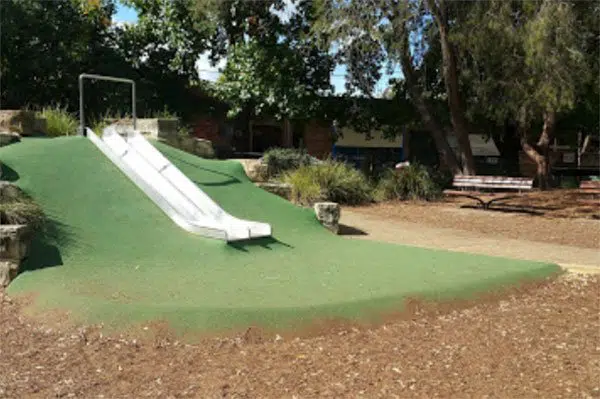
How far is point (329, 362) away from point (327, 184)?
9573mm

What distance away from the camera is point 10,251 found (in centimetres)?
604

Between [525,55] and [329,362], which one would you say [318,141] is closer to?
[525,55]

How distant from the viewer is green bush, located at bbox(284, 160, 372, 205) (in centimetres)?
1319

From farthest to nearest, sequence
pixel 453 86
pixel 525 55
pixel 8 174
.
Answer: pixel 453 86, pixel 525 55, pixel 8 174

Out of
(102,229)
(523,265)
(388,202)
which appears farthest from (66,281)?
(388,202)

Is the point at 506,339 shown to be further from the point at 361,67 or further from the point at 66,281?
the point at 361,67

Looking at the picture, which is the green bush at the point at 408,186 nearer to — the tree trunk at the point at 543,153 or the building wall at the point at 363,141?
the tree trunk at the point at 543,153

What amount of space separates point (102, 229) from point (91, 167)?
1.82 metres

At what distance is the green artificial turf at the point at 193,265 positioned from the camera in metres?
5.26

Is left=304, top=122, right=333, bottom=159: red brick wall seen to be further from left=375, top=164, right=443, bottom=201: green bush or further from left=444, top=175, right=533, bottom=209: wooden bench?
left=444, top=175, right=533, bottom=209: wooden bench

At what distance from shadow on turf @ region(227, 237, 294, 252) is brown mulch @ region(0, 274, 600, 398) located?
7.22 ft

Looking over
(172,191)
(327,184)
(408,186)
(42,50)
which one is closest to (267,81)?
(408,186)

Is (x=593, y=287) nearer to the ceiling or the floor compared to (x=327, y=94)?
nearer to the floor

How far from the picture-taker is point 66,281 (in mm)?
5730
